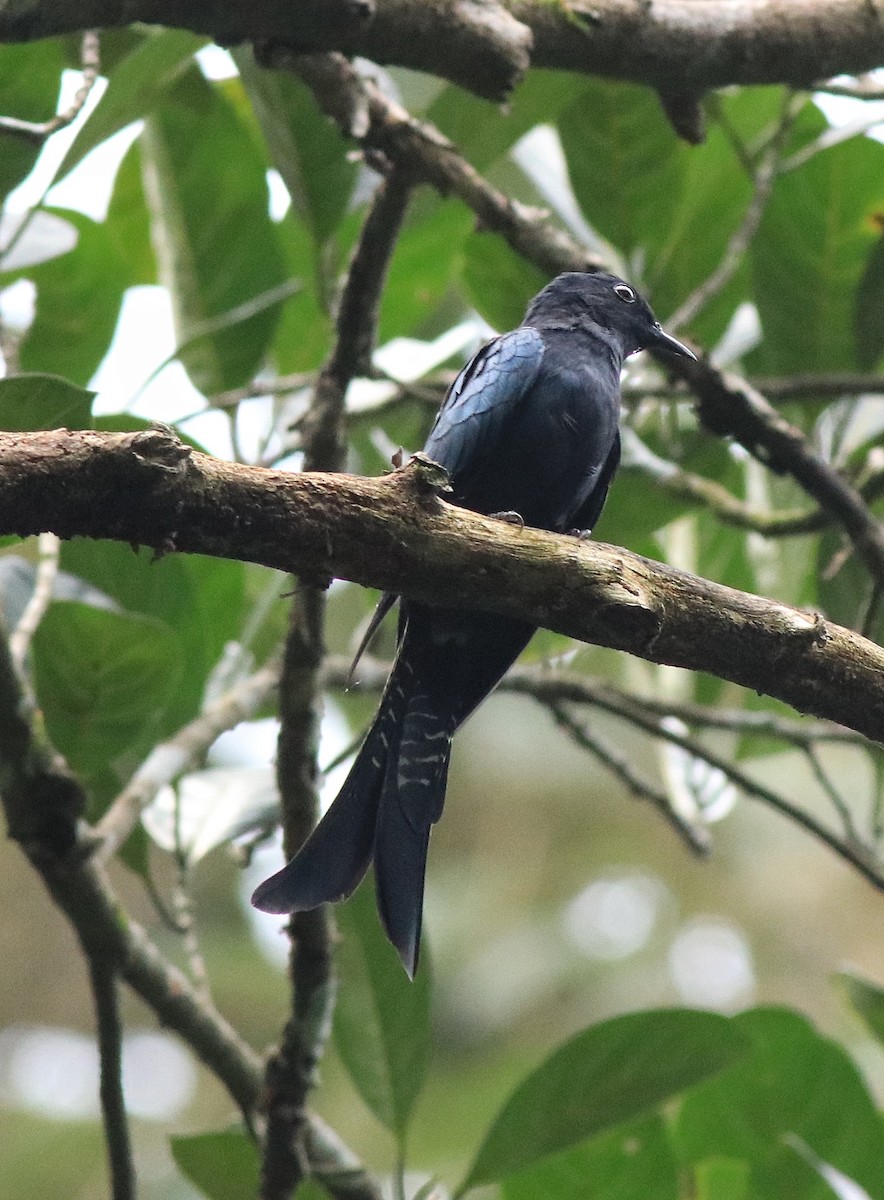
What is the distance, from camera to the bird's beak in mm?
3599

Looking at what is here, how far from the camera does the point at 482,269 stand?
423 cm

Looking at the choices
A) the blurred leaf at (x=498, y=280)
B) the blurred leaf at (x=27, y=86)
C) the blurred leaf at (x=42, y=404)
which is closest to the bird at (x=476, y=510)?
the blurred leaf at (x=498, y=280)

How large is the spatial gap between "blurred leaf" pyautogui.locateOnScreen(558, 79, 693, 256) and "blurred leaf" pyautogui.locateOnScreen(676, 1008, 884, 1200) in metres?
2.16

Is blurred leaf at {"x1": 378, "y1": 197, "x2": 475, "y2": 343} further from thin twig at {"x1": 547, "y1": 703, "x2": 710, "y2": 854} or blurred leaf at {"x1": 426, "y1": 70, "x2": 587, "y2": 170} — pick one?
thin twig at {"x1": 547, "y1": 703, "x2": 710, "y2": 854}

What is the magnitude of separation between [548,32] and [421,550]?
1556 mm

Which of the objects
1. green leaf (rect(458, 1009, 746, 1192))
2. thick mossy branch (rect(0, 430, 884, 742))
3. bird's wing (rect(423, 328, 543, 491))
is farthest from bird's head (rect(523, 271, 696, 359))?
green leaf (rect(458, 1009, 746, 1192))

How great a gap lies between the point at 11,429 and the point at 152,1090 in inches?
297

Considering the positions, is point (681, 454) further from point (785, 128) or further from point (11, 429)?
point (11, 429)

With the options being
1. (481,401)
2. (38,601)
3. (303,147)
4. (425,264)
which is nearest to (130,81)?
(303,147)

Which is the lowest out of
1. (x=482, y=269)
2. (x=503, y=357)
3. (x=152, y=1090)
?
(x=152, y=1090)

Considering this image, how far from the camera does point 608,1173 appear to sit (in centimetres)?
329

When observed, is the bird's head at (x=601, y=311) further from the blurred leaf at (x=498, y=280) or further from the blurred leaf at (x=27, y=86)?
the blurred leaf at (x=27, y=86)

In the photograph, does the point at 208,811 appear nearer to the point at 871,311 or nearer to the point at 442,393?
the point at 442,393

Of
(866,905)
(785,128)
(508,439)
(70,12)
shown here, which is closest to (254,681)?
(508,439)
